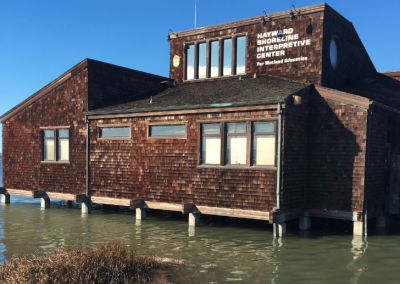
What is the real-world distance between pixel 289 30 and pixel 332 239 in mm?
9399

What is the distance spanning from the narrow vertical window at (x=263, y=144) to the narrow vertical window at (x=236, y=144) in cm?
39

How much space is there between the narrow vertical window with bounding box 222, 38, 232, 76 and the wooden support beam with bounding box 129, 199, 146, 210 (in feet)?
25.7

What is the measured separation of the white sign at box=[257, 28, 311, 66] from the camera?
1780cm

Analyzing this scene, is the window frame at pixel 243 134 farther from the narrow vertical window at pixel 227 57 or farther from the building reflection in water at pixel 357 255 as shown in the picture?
the narrow vertical window at pixel 227 57

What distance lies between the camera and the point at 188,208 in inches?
590

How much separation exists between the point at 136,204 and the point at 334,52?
10.9 meters

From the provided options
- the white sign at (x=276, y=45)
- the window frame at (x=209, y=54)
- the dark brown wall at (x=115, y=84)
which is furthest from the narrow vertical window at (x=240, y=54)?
the dark brown wall at (x=115, y=84)

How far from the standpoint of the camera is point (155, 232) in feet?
47.5

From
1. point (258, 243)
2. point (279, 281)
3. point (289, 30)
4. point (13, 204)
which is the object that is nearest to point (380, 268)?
point (279, 281)

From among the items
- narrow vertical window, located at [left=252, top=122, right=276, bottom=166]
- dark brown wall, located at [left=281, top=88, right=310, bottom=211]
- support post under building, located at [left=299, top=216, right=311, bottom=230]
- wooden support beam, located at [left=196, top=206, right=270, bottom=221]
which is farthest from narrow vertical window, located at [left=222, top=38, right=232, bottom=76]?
support post under building, located at [left=299, top=216, right=311, bottom=230]

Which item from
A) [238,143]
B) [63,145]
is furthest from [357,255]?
[63,145]

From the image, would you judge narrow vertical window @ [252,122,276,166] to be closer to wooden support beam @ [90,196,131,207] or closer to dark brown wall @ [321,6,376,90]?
dark brown wall @ [321,6,376,90]

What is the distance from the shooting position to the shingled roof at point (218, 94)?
14.2 meters

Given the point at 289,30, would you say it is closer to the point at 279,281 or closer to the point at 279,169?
the point at 279,169
